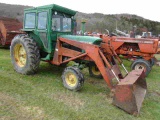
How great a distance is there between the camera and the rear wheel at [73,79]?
15.9 ft

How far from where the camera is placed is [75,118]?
12.2 ft

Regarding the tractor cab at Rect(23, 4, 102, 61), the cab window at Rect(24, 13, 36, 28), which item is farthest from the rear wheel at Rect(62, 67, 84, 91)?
the cab window at Rect(24, 13, 36, 28)

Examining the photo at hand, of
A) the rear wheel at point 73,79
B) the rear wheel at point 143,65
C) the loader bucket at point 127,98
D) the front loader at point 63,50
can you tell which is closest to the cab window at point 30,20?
the front loader at point 63,50

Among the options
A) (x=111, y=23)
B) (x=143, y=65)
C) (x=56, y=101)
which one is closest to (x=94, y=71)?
(x=143, y=65)

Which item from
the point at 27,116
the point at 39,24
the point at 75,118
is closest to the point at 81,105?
the point at 75,118

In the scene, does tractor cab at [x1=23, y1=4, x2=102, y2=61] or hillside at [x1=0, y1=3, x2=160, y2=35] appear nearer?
tractor cab at [x1=23, y1=4, x2=102, y2=61]

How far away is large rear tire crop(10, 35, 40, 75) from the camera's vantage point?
5699 millimetres

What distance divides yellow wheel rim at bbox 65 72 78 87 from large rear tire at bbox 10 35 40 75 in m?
1.20

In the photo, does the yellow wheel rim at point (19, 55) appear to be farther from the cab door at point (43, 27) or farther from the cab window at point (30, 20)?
the cab door at point (43, 27)

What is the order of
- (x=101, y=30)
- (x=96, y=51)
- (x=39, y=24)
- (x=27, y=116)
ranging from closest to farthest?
(x=27, y=116) → (x=96, y=51) → (x=39, y=24) → (x=101, y=30)

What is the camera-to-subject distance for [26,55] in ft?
19.0

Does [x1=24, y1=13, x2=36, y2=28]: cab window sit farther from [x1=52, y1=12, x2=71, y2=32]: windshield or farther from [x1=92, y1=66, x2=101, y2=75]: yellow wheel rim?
[x1=92, y1=66, x2=101, y2=75]: yellow wheel rim

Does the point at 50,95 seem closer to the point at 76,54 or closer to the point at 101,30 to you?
the point at 76,54

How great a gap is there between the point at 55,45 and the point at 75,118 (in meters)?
2.76
